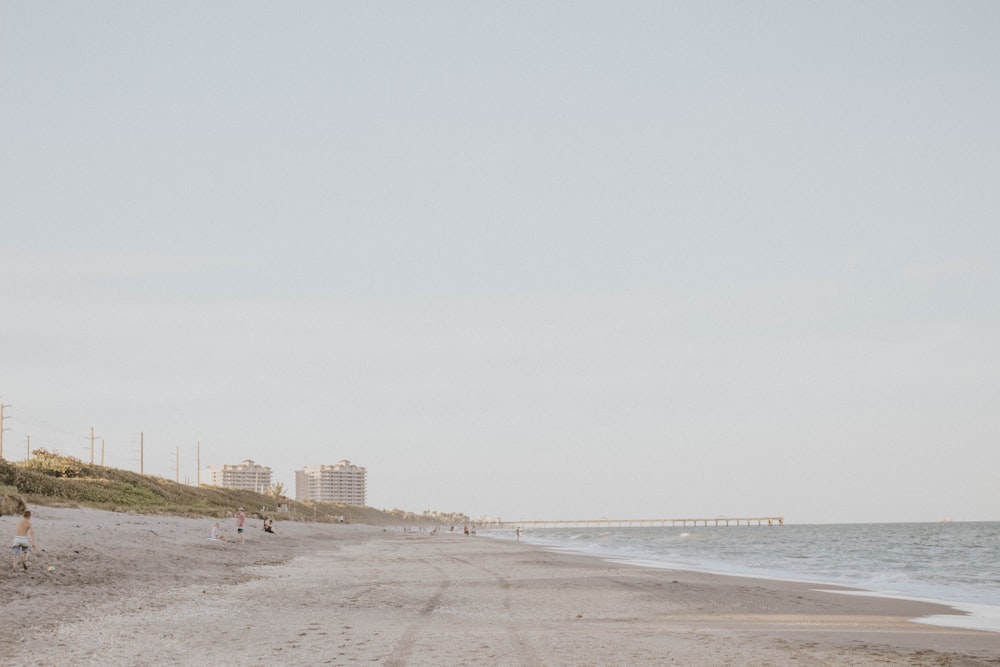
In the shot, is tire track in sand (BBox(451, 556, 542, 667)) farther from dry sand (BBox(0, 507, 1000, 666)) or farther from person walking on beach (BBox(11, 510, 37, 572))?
person walking on beach (BBox(11, 510, 37, 572))

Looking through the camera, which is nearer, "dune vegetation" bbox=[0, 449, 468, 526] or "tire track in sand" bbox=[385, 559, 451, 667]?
"tire track in sand" bbox=[385, 559, 451, 667]

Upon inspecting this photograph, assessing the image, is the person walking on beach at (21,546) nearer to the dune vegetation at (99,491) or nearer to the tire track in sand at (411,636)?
the tire track in sand at (411,636)

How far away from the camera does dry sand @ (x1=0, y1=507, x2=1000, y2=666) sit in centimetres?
1198

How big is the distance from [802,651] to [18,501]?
82.7ft

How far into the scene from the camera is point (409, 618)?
16031mm

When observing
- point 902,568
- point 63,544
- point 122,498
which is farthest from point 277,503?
point 63,544

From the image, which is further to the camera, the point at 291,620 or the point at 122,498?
the point at 122,498

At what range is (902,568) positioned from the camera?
45750 millimetres

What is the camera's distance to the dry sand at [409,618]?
472 inches

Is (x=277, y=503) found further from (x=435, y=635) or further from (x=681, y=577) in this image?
(x=435, y=635)

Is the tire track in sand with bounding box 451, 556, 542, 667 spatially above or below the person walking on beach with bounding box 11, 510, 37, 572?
below

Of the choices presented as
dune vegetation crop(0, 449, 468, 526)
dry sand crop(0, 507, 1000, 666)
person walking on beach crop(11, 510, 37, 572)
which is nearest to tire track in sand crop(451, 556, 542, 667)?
dry sand crop(0, 507, 1000, 666)

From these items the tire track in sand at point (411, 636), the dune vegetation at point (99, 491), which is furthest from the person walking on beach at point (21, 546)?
the dune vegetation at point (99, 491)

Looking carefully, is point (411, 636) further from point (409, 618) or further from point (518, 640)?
point (409, 618)
